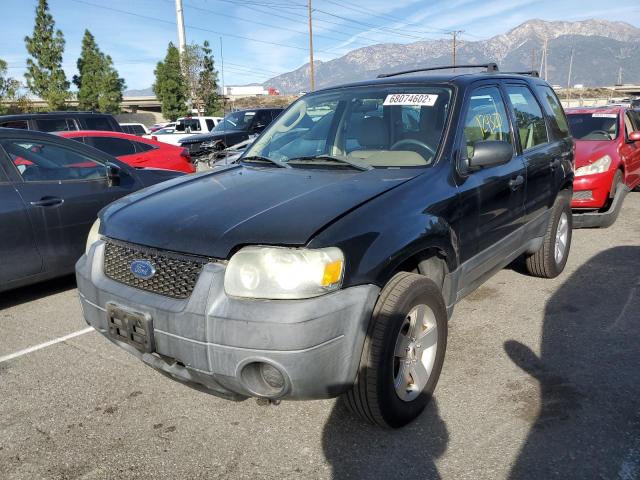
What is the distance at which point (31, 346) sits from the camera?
3924 millimetres

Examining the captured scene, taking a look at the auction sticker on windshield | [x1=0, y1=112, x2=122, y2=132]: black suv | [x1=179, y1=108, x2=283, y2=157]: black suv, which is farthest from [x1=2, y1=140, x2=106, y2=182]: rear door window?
[x1=179, y1=108, x2=283, y2=157]: black suv

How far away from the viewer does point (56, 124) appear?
1004cm

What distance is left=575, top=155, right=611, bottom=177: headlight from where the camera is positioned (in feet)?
22.7

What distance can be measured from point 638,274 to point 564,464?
3.48 m

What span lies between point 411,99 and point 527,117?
140 cm

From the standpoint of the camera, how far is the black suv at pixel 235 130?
13688 millimetres

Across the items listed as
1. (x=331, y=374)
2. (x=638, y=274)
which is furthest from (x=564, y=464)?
(x=638, y=274)

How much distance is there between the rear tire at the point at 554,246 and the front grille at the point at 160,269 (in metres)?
3.54

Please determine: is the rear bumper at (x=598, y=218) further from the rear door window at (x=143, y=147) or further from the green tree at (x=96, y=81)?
the green tree at (x=96, y=81)

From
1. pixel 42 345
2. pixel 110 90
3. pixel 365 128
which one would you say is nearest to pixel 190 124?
pixel 42 345

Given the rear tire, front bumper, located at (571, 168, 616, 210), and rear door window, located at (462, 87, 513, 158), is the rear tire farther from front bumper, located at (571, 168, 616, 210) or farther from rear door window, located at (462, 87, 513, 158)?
front bumper, located at (571, 168, 616, 210)

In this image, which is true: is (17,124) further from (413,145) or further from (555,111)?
(555,111)

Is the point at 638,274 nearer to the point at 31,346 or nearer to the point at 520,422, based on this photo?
the point at 520,422

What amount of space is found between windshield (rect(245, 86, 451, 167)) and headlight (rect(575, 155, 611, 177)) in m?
4.30
